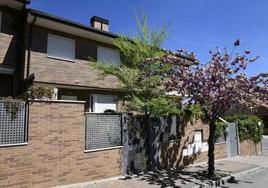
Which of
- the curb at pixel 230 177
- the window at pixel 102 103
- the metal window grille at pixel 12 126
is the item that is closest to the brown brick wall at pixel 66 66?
the window at pixel 102 103

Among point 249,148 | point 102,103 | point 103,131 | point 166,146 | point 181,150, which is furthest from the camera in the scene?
point 249,148

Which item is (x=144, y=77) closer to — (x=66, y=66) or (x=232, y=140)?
(x=66, y=66)

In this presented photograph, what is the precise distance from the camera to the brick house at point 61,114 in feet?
23.0

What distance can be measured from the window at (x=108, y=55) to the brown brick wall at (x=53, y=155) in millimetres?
7250

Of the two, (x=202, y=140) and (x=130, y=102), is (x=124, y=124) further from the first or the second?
(x=202, y=140)

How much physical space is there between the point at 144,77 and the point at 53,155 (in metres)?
5.71

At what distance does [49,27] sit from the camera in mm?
12992

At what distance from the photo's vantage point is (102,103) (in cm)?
1517

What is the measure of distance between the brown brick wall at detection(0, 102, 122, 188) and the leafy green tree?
11.4 ft

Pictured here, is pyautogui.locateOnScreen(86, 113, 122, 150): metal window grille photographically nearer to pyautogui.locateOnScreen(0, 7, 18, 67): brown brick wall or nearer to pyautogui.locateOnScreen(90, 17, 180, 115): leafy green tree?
pyautogui.locateOnScreen(90, 17, 180, 115): leafy green tree

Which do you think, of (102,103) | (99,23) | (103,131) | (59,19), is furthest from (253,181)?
(99,23)

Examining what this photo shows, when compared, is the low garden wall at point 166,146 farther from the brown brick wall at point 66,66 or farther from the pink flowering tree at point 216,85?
the brown brick wall at point 66,66

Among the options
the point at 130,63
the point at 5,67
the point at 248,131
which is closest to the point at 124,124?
the point at 130,63

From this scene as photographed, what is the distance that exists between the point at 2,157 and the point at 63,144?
5.59 ft
